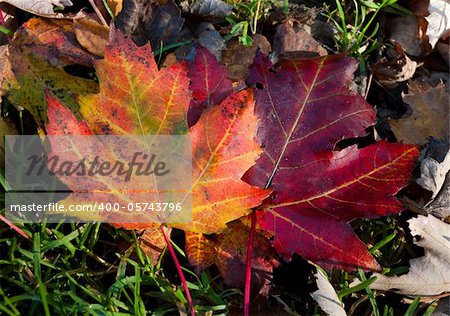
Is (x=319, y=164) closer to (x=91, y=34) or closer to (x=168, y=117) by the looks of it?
(x=168, y=117)

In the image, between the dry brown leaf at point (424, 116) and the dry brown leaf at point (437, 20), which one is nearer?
the dry brown leaf at point (424, 116)

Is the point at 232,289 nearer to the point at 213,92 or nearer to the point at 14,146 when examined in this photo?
the point at 213,92

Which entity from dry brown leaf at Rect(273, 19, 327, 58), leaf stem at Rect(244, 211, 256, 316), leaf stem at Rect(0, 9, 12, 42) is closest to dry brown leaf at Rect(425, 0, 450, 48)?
dry brown leaf at Rect(273, 19, 327, 58)

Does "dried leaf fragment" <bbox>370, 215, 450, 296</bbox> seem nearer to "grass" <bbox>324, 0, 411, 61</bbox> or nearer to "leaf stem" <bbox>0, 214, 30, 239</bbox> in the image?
"grass" <bbox>324, 0, 411, 61</bbox>

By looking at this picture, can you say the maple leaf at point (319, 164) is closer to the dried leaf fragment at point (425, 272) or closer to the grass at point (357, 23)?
the dried leaf fragment at point (425, 272)

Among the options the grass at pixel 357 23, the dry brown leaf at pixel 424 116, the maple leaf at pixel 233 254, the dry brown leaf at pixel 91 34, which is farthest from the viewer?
the grass at pixel 357 23

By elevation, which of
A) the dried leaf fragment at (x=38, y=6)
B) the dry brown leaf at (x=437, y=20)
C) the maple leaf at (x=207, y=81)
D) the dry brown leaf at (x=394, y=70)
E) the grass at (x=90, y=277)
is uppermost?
the dried leaf fragment at (x=38, y=6)

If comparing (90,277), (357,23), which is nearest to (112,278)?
(90,277)

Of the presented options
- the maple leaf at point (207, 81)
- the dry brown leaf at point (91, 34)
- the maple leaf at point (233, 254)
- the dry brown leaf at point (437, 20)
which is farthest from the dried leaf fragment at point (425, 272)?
the dry brown leaf at point (91, 34)

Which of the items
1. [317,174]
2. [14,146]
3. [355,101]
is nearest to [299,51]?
[355,101]
